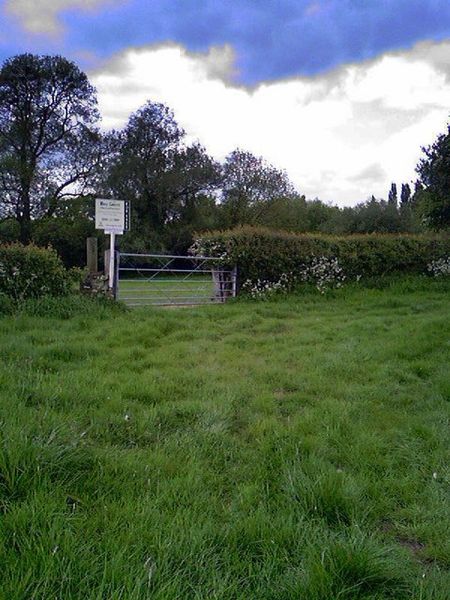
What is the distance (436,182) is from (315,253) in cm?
463

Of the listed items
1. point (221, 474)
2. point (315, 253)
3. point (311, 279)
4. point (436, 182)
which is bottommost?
point (221, 474)

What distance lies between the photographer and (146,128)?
31781 mm

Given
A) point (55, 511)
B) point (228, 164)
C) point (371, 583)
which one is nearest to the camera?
point (371, 583)

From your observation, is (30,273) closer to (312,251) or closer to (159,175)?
(312,251)

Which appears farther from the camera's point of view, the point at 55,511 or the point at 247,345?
the point at 247,345

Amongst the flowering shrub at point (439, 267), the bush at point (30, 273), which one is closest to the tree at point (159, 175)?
the flowering shrub at point (439, 267)

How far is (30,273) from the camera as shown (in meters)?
7.77

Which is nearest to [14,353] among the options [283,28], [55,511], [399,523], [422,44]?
[55,511]

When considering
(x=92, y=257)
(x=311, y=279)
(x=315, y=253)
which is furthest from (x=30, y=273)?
(x=315, y=253)

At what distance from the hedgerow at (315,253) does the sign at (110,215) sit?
2622mm

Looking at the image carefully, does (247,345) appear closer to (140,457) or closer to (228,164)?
(140,457)

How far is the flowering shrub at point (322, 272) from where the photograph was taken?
11812mm

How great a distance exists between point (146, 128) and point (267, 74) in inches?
938

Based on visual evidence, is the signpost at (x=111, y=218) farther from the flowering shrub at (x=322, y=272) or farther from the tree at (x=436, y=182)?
the tree at (x=436, y=182)
